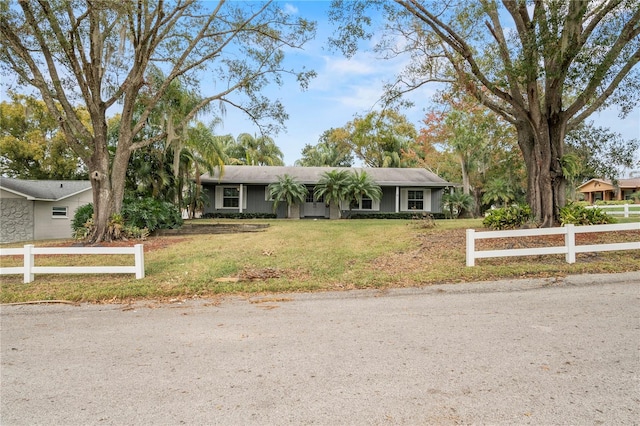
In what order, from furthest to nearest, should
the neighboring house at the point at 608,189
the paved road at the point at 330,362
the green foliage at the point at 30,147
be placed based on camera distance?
the neighboring house at the point at 608,189, the green foliage at the point at 30,147, the paved road at the point at 330,362

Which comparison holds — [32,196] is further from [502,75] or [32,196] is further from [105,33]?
[502,75]

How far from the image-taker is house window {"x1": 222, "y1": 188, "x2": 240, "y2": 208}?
22031mm

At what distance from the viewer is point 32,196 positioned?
1752 centimetres

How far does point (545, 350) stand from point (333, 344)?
1919 mm

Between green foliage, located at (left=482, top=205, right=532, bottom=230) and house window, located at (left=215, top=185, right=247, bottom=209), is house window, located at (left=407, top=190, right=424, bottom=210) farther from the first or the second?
green foliage, located at (left=482, top=205, right=532, bottom=230)

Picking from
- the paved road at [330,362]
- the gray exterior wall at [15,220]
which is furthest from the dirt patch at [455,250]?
the gray exterior wall at [15,220]

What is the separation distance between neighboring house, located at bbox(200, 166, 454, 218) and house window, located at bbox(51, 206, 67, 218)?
24.2 feet

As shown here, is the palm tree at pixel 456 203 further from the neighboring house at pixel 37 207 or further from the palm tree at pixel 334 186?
the neighboring house at pixel 37 207

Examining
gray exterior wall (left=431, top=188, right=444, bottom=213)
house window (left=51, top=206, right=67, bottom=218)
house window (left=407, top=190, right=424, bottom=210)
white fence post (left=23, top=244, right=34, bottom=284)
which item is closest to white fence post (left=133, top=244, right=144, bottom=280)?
white fence post (left=23, top=244, right=34, bottom=284)

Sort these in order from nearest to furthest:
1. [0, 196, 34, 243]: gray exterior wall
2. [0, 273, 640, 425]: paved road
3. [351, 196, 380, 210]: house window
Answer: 1. [0, 273, 640, 425]: paved road
2. [0, 196, 34, 243]: gray exterior wall
3. [351, 196, 380, 210]: house window

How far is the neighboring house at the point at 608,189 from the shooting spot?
36.9 metres

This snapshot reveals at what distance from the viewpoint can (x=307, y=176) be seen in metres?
22.6

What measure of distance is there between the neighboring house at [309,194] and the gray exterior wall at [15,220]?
338 inches

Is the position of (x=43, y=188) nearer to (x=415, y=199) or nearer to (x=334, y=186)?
(x=334, y=186)
